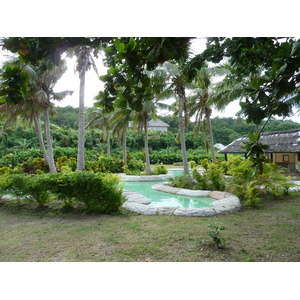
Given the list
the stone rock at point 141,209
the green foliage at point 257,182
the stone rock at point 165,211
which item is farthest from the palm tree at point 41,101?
the green foliage at point 257,182

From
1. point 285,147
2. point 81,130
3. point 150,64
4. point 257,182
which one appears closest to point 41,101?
point 81,130

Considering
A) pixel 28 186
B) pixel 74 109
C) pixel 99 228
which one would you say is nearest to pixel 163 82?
pixel 28 186

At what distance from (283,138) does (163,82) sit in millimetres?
5597

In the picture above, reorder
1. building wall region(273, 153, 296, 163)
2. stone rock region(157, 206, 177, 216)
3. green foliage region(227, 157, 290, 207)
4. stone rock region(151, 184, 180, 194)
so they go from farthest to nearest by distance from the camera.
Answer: building wall region(273, 153, 296, 163)
stone rock region(151, 184, 180, 194)
green foliage region(227, 157, 290, 207)
stone rock region(157, 206, 177, 216)

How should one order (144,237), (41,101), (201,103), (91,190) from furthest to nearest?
1. (201,103)
2. (41,101)
3. (91,190)
4. (144,237)

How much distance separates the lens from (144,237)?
2828 millimetres

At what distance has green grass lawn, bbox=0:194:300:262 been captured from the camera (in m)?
2.33

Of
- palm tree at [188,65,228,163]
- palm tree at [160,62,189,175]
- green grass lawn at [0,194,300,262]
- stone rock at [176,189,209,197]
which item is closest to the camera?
green grass lawn at [0,194,300,262]

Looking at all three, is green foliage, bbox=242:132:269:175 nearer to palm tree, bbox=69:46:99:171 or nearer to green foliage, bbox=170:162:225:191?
green foliage, bbox=170:162:225:191

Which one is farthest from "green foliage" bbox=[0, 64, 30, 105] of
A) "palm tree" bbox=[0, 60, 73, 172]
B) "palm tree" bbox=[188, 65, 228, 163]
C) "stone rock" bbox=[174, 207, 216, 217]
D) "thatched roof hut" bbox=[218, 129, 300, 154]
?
"thatched roof hut" bbox=[218, 129, 300, 154]

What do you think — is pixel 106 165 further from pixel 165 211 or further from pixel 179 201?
pixel 165 211

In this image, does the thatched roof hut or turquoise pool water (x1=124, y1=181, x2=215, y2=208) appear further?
the thatched roof hut

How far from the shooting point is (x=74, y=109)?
22250 mm

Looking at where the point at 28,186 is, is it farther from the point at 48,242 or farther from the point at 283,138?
the point at 283,138
